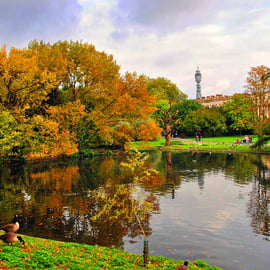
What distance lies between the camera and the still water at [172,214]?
45.7 feet

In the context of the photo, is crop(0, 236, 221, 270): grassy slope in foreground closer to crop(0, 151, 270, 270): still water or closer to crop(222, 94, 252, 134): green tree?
crop(0, 151, 270, 270): still water

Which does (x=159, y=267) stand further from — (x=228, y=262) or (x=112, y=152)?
(x=112, y=152)

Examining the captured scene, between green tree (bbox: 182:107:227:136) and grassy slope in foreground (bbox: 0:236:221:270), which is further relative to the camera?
green tree (bbox: 182:107:227:136)

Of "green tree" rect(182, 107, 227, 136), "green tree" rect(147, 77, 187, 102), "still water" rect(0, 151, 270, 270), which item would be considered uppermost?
"green tree" rect(147, 77, 187, 102)

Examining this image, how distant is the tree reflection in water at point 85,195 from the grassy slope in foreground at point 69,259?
2.33m

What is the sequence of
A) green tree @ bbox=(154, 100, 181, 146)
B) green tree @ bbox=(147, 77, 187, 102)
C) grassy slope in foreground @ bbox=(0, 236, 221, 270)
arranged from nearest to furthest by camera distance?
1. grassy slope in foreground @ bbox=(0, 236, 221, 270)
2. green tree @ bbox=(154, 100, 181, 146)
3. green tree @ bbox=(147, 77, 187, 102)

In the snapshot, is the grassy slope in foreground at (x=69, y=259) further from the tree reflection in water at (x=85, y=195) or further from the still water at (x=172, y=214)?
the tree reflection in water at (x=85, y=195)

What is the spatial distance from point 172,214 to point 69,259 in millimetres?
9295

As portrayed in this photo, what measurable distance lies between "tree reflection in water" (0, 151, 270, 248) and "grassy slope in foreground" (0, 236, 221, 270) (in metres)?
2.33

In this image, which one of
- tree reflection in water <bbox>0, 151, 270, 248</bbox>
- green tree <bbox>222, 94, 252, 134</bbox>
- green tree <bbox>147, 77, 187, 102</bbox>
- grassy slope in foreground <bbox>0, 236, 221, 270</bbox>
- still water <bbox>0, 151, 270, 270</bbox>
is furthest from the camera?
green tree <bbox>147, 77, 187, 102</bbox>

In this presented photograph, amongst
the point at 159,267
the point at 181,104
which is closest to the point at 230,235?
the point at 159,267

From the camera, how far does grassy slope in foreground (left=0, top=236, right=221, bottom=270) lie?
10.3 meters

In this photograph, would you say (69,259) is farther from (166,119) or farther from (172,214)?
(166,119)

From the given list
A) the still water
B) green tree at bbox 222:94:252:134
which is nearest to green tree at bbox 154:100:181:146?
green tree at bbox 222:94:252:134
